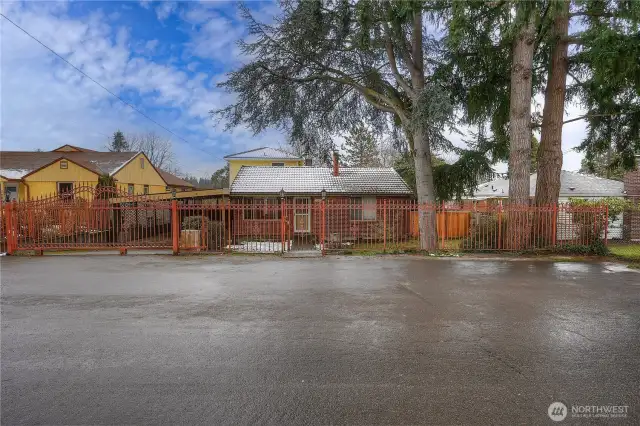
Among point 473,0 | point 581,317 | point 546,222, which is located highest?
point 473,0

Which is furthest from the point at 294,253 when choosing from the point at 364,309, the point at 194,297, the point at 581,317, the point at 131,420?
the point at 131,420

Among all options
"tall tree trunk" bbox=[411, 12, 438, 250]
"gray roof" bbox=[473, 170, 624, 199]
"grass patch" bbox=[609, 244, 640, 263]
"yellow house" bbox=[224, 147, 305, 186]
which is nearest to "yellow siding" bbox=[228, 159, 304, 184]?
"yellow house" bbox=[224, 147, 305, 186]

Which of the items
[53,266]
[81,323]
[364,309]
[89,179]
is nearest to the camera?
[81,323]

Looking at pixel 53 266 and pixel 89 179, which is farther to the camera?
pixel 89 179

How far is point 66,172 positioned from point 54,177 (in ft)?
3.09

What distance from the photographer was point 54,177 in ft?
93.9

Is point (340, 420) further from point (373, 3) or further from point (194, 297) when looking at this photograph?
point (373, 3)

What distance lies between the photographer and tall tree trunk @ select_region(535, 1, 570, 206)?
1388 cm

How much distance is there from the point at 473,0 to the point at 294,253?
29.9ft

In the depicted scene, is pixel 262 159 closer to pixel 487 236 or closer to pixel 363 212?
pixel 363 212

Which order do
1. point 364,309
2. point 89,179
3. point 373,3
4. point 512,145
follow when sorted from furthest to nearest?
point 89,179 < point 512,145 < point 373,3 < point 364,309

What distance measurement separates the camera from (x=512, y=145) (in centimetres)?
1348

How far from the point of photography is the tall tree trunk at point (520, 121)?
1298 centimetres

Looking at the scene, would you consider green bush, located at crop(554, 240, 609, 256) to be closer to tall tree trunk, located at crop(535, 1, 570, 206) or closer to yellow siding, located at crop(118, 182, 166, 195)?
tall tree trunk, located at crop(535, 1, 570, 206)
